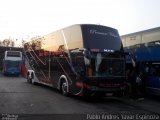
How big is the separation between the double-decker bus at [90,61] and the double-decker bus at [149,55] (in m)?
2.38

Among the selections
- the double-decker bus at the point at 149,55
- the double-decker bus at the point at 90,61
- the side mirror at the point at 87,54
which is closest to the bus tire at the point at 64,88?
the double-decker bus at the point at 90,61

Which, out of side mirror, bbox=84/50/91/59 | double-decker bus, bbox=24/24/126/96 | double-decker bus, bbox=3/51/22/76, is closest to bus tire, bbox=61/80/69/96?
double-decker bus, bbox=24/24/126/96

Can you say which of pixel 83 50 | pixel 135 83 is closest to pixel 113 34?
pixel 83 50

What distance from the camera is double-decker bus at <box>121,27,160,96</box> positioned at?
16.2 metres

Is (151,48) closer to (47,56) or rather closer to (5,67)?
(47,56)

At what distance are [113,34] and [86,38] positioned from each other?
1741 mm

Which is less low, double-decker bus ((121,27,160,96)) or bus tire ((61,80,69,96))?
double-decker bus ((121,27,160,96))

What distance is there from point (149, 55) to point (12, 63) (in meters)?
24.7

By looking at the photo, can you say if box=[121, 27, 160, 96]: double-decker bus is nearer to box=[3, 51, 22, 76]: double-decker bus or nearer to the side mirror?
the side mirror

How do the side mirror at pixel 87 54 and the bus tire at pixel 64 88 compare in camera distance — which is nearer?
the side mirror at pixel 87 54

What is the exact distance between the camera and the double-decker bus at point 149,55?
16.2 meters

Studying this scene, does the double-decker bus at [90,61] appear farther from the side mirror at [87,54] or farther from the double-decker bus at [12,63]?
the double-decker bus at [12,63]

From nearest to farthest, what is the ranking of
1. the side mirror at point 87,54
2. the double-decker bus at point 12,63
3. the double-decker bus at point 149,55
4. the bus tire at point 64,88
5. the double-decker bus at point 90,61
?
1. the side mirror at point 87,54
2. the double-decker bus at point 90,61
3. the bus tire at point 64,88
4. the double-decker bus at point 149,55
5. the double-decker bus at point 12,63

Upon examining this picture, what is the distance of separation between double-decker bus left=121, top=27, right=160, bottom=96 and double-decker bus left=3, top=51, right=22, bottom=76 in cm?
2265
